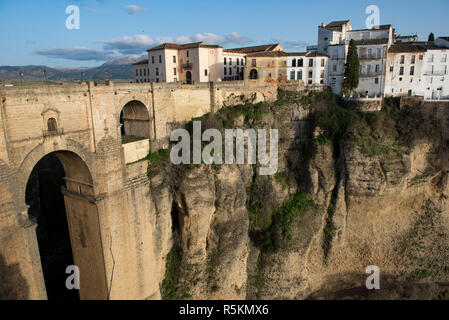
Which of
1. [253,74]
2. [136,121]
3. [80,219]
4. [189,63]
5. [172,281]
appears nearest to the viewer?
[80,219]

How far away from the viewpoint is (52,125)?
13.4 meters

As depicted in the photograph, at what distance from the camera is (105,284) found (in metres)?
15.7

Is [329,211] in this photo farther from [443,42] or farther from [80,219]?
[443,42]

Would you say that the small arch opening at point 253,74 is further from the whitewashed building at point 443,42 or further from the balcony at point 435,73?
the whitewashed building at point 443,42

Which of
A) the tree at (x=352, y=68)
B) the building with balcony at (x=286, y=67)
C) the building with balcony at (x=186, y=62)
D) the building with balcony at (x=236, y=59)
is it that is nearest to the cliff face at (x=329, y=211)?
the building with balcony at (x=286, y=67)

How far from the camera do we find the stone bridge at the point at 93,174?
38.7 feet

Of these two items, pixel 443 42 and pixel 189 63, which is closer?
pixel 443 42

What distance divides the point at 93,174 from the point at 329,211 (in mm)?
14680

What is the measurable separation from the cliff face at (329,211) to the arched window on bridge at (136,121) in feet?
12.0

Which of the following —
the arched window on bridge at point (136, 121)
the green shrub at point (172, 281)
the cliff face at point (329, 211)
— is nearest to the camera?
the arched window on bridge at point (136, 121)

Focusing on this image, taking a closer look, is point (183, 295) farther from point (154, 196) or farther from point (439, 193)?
point (439, 193)

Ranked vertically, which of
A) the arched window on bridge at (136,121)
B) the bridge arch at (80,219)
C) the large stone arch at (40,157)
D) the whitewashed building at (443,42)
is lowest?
the bridge arch at (80,219)

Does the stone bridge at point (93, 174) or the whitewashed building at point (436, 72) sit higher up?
the whitewashed building at point (436, 72)

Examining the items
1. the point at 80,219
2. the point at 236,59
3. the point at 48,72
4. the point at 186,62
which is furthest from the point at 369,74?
the point at 48,72
